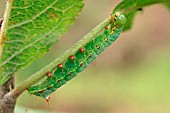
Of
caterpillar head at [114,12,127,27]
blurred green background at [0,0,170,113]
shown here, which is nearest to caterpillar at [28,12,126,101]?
caterpillar head at [114,12,127,27]

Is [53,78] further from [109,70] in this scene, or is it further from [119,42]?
[119,42]

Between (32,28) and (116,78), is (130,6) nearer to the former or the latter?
(32,28)

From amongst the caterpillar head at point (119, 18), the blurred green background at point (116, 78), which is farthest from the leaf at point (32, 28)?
the blurred green background at point (116, 78)

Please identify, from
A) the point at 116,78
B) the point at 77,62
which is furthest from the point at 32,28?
the point at 116,78

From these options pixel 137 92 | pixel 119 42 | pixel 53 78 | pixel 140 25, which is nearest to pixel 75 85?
pixel 137 92

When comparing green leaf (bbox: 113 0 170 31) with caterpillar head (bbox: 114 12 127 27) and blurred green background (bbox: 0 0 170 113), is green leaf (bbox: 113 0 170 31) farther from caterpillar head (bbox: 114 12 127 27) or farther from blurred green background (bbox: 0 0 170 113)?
blurred green background (bbox: 0 0 170 113)

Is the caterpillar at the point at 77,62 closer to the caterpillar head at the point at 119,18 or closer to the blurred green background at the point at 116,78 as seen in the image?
the caterpillar head at the point at 119,18
